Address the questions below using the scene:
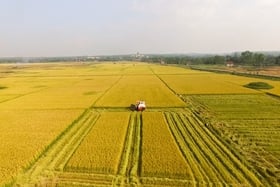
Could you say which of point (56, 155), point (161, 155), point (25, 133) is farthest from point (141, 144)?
point (25, 133)

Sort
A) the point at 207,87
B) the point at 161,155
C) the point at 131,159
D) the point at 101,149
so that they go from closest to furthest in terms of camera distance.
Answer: the point at 131,159
the point at 161,155
the point at 101,149
the point at 207,87

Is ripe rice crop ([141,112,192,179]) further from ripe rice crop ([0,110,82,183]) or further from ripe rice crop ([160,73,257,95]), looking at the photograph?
ripe rice crop ([160,73,257,95])

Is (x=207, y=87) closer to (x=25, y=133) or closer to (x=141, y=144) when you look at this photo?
(x=141, y=144)

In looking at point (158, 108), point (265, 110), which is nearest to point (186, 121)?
point (158, 108)

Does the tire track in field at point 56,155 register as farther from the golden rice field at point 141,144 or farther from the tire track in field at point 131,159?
the tire track in field at point 131,159

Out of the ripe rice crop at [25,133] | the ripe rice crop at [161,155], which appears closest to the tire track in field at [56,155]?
the ripe rice crop at [25,133]
